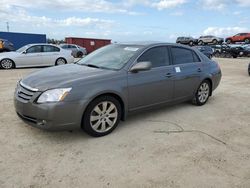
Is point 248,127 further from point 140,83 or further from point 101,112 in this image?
point 101,112

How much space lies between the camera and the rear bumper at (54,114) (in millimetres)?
3844

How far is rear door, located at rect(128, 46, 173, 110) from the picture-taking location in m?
4.68

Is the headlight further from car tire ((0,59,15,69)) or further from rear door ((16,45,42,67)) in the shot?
car tire ((0,59,15,69))

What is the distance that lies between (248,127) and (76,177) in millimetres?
3343

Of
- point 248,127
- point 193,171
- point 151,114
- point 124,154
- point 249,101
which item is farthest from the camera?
point 249,101

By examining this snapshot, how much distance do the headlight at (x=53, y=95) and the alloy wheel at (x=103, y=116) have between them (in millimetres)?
538

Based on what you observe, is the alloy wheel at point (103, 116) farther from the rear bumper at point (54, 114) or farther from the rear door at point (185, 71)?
the rear door at point (185, 71)

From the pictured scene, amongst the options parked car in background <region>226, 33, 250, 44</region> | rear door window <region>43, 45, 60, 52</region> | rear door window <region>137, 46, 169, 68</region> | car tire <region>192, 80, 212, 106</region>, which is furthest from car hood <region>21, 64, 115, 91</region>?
parked car in background <region>226, 33, 250, 44</region>

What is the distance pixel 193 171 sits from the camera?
335 cm

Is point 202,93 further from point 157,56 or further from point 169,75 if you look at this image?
point 157,56

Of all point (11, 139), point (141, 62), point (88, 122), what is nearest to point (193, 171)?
point (88, 122)

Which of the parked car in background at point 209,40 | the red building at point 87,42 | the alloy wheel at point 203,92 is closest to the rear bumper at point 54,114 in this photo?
the alloy wheel at point 203,92

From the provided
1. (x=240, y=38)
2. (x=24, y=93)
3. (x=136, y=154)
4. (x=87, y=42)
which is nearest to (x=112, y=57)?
(x=24, y=93)

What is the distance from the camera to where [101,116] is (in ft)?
14.1
